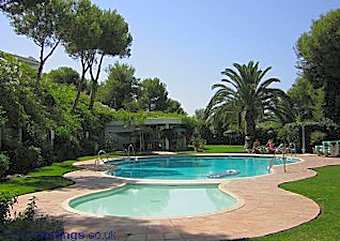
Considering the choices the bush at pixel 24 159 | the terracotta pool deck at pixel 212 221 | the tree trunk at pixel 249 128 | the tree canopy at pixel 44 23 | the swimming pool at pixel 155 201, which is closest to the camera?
the terracotta pool deck at pixel 212 221

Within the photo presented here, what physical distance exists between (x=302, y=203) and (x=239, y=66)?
21.1 m

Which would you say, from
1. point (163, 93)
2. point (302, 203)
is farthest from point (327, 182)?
point (163, 93)

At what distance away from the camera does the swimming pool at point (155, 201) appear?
9.77 m

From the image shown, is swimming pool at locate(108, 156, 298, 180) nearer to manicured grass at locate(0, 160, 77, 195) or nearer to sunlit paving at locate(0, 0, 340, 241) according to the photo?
sunlit paving at locate(0, 0, 340, 241)

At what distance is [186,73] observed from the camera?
3269cm

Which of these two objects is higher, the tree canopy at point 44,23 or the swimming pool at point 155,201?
the tree canopy at point 44,23

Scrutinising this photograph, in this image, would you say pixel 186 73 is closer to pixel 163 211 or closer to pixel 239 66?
pixel 239 66

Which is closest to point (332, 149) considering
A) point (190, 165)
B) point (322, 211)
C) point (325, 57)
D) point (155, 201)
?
point (325, 57)

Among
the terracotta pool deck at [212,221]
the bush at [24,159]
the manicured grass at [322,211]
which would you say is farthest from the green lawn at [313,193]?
the bush at [24,159]

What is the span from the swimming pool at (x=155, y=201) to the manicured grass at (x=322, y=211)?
2.11 metres

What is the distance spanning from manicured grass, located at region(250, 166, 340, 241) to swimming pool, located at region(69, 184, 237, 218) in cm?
211

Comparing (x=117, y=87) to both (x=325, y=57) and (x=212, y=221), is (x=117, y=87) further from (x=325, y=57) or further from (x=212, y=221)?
(x=212, y=221)

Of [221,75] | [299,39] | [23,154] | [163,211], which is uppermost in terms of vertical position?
[299,39]

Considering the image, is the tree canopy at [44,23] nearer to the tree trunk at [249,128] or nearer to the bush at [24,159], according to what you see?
the bush at [24,159]
